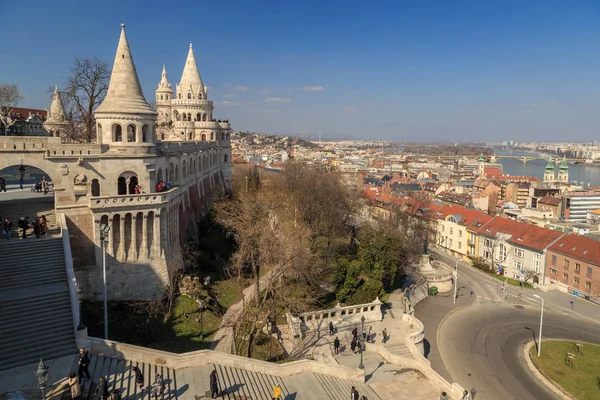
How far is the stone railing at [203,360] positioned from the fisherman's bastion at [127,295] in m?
0.04

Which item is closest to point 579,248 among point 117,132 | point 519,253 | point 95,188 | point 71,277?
point 519,253

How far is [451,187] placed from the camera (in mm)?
92250

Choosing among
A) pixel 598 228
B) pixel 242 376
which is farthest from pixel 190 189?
pixel 598 228

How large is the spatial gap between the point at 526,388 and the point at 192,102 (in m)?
37.0

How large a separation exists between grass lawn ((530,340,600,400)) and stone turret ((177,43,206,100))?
37.0 m

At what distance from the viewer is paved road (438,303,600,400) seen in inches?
924

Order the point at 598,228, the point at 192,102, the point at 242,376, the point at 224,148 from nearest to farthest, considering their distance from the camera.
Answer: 1. the point at 242,376
2. the point at 192,102
3. the point at 224,148
4. the point at 598,228

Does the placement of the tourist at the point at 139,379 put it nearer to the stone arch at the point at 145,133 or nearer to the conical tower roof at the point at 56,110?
the stone arch at the point at 145,133

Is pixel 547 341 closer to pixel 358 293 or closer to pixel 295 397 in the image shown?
pixel 358 293

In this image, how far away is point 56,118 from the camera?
33.6 m

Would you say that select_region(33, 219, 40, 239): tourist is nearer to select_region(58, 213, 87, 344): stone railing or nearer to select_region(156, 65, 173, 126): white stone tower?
select_region(58, 213, 87, 344): stone railing

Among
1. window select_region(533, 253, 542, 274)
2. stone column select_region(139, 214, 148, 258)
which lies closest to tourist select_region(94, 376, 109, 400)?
stone column select_region(139, 214, 148, 258)

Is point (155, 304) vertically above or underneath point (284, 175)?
underneath

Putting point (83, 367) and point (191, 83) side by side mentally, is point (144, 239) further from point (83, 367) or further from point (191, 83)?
point (191, 83)
